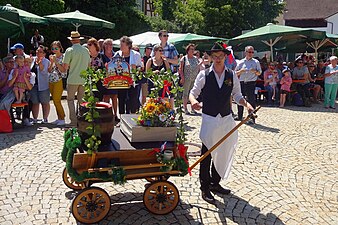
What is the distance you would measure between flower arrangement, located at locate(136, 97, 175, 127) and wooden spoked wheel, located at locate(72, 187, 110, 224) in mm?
894

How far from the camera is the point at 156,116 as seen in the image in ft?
13.6

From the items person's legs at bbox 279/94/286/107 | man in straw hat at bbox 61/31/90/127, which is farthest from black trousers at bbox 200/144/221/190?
person's legs at bbox 279/94/286/107

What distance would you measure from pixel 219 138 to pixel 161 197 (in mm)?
1031

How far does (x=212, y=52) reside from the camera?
4449 millimetres

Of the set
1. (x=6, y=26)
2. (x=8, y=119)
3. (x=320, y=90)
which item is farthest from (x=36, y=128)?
(x=320, y=90)

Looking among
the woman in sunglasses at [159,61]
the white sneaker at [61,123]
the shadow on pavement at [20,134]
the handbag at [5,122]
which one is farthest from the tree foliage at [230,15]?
the handbag at [5,122]

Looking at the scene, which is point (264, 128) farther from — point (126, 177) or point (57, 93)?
point (126, 177)

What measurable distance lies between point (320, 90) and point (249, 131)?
7359mm

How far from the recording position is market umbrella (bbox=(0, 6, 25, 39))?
27.4 feet

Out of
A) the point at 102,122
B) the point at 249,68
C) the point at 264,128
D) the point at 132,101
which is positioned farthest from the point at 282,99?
the point at 102,122

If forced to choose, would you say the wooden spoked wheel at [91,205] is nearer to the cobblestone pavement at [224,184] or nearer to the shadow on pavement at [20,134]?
the cobblestone pavement at [224,184]

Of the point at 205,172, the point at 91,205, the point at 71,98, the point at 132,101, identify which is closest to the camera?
the point at 91,205

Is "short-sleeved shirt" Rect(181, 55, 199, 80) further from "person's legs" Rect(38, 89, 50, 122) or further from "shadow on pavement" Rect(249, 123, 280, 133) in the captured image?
"person's legs" Rect(38, 89, 50, 122)

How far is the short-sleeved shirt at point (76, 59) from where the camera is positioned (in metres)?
7.52
